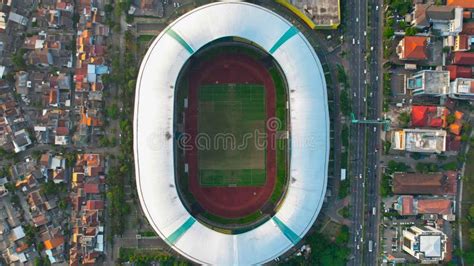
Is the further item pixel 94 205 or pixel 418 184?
pixel 418 184

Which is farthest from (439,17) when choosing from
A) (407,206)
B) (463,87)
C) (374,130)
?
(407,206)

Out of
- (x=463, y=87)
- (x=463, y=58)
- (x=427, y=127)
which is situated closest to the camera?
(x=463, y=87)

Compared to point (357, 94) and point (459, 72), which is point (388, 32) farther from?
point (459, 72)

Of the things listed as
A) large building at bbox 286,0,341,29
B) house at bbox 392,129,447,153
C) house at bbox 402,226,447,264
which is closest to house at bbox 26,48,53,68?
large building at bbox 286,0,341,29

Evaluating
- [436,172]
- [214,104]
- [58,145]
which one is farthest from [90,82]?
[436,172]

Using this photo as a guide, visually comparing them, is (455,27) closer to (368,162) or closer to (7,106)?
(368,162)

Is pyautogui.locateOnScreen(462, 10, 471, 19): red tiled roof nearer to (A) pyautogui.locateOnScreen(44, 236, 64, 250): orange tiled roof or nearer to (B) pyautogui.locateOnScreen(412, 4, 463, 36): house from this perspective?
(B) pyautogui.locateOnScreen(412, 4, 463, 36): house
